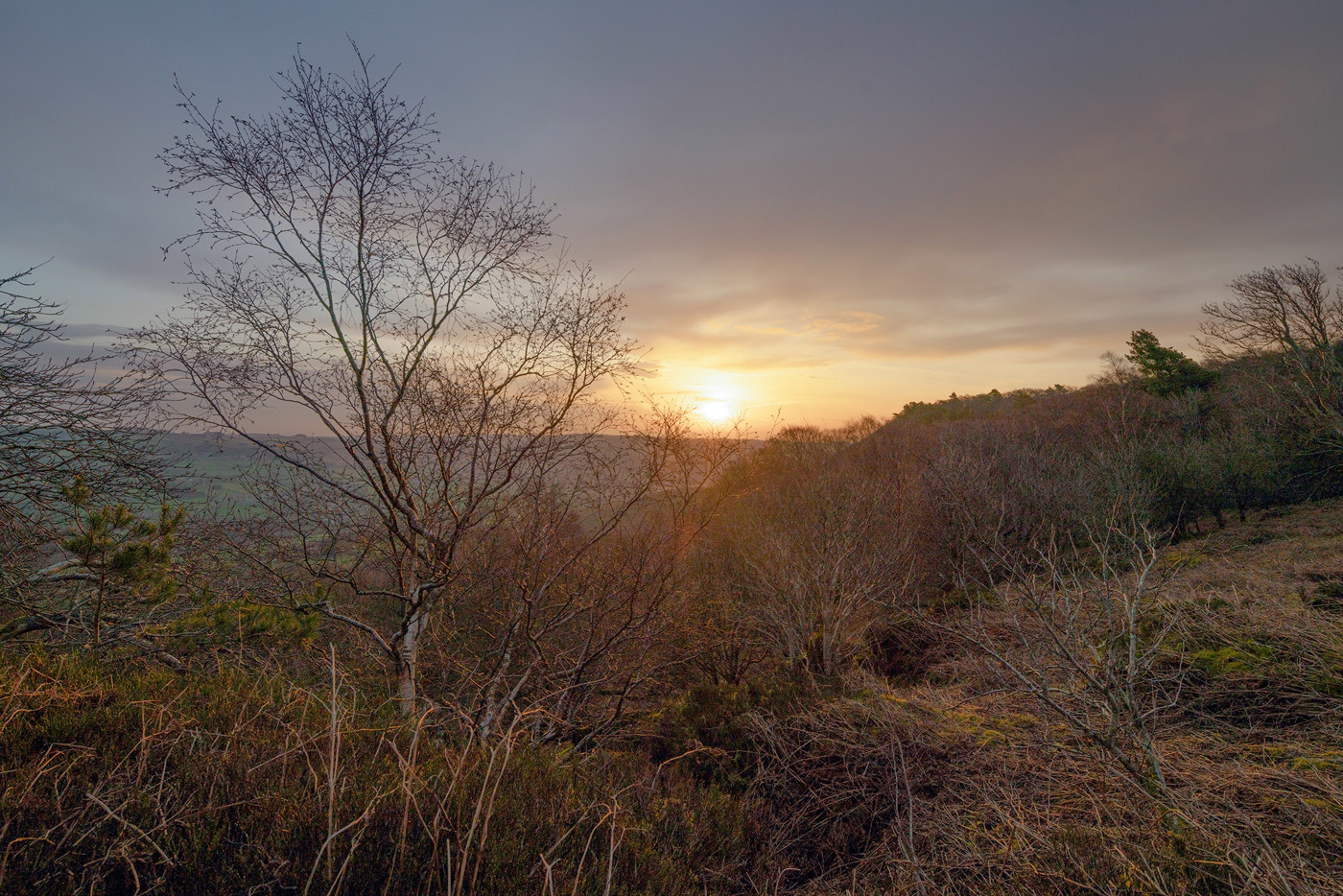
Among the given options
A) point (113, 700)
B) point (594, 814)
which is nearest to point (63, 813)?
point (113, 700)

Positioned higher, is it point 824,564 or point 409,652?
point 409,652

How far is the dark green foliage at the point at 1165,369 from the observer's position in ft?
78.3

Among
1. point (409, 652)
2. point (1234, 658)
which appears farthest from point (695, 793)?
point (1234, 658)

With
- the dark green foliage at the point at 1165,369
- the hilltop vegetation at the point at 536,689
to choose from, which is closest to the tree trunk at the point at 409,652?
the hilltop vegetation at the point at 536,689

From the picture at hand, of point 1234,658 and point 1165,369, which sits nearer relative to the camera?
point 1234,658

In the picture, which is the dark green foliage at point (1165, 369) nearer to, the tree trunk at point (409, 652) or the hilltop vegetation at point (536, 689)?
the hilltop vegetation at point (536, 689)

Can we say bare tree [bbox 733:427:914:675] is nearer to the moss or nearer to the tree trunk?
the moss

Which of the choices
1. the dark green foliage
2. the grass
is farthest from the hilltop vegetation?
the dark green foliage

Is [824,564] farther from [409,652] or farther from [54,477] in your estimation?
[54,477]

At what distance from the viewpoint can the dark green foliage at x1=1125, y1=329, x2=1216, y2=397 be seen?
939 inches

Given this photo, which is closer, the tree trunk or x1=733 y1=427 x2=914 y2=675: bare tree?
the tree trunk

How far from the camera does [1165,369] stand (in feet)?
80.8

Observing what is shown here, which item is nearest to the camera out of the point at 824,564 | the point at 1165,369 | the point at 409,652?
the point at 409,652

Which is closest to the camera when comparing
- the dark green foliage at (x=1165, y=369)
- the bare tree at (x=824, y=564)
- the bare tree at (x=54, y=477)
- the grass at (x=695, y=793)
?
the grass at (x=695, y=793)
